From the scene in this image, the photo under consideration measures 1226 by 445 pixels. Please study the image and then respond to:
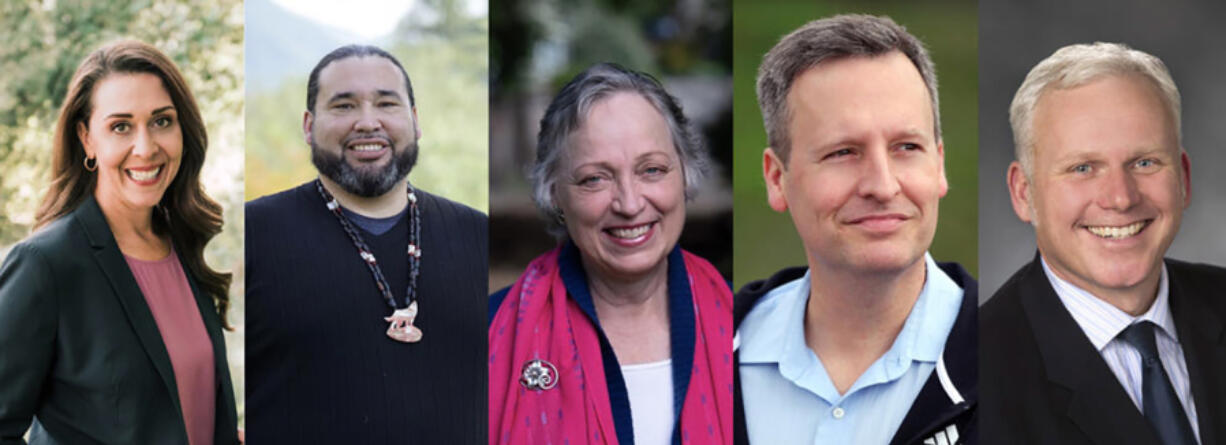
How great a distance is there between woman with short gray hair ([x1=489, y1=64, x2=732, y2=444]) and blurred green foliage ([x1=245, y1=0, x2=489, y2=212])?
0.27 m

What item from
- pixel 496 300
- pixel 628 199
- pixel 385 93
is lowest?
pixel 496 300

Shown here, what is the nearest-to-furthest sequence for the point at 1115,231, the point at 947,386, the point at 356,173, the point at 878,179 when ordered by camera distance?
the point at 878,179 < the point at 947,386 < the point at 356,173 < the point at 1115,231

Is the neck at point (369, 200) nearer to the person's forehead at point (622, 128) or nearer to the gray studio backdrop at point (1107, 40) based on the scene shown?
the person's forehead at point (622, 128)

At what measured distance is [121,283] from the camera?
4.27m

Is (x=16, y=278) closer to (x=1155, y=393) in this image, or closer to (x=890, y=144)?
(x=890, y=144)

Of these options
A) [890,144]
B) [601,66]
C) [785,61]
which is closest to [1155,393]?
[890,144]

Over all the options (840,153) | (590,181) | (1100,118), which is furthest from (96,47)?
(1100,118)

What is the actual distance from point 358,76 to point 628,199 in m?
1.06

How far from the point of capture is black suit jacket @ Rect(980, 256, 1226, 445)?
4.25 m

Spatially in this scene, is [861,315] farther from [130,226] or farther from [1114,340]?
[130,226]

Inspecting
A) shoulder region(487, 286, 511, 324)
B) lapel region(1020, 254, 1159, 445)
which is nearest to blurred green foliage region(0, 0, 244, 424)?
shoulder region(487, 286, 511, 324)

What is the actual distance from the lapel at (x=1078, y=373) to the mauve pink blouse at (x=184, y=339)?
118 inches

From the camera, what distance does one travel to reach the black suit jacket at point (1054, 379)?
167 inches

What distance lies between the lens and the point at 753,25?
4184 mm
